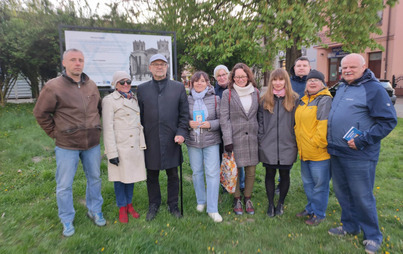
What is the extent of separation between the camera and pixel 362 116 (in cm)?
267

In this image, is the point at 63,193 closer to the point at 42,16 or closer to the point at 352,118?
the point at 352,118

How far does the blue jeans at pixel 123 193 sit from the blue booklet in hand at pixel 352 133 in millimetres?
2635

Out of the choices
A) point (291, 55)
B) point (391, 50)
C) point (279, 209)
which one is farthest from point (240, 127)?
point (391, 50)

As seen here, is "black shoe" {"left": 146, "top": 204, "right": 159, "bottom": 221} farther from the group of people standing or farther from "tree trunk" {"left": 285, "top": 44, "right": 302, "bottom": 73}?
"tree trunk" {"left": 285, "top": 44, "right": 302, "bottom": 73}

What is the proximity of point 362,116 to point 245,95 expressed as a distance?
4.52 ft

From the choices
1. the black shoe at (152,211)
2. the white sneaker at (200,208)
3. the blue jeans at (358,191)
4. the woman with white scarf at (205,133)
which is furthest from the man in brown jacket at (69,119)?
the blue jeans at (358,191)

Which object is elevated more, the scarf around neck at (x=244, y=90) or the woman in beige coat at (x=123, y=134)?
the scarf around neck at (x=244, y=90)

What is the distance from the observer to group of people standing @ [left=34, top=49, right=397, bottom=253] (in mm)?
2762

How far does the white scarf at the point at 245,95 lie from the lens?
3.52m

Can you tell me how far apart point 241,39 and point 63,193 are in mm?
6814

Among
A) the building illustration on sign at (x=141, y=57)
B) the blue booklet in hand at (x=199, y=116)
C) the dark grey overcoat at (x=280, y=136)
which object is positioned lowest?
the dark grey overcoat at (x=280, y=136)

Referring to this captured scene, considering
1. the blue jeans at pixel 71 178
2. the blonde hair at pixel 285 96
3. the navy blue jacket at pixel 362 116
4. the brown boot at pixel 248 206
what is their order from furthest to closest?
the brown boot at pixel 248 206
the blonde hair at pixel 285 96
the blue jeans at pixel 71 178
the navy blue jacket at pixel 362 116

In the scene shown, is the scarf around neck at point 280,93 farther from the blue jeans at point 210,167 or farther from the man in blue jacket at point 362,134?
the blue jeans at point 210,167

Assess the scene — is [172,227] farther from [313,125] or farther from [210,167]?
[313,125]
